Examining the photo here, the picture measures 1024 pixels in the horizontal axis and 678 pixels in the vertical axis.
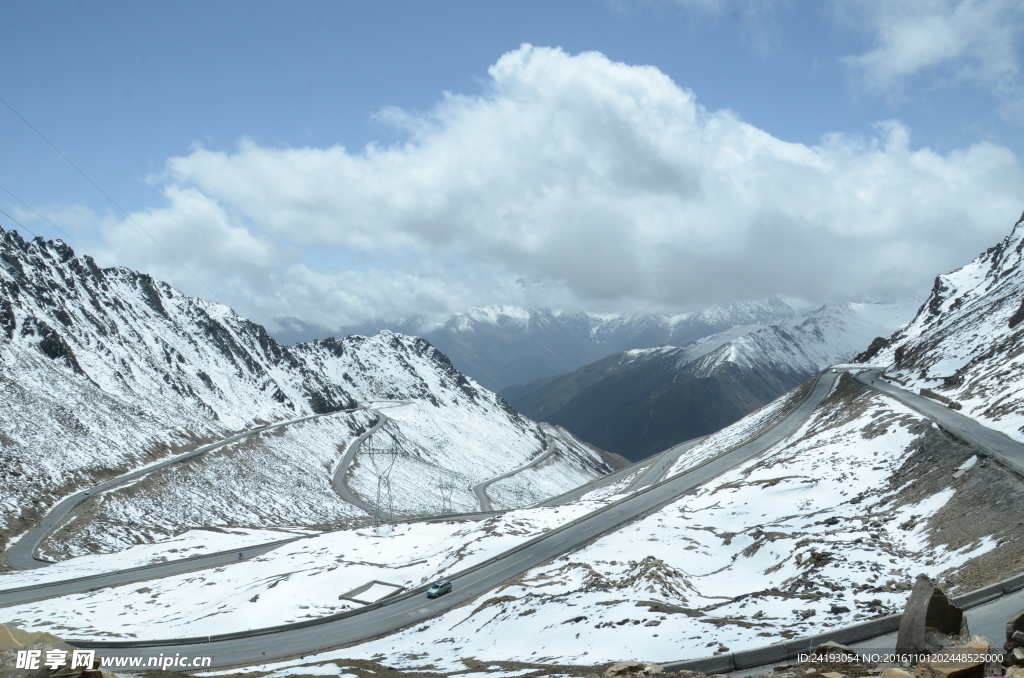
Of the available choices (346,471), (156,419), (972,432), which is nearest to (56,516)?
(156,419)

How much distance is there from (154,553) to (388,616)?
4071 centimetres

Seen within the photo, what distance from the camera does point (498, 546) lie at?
165 ft

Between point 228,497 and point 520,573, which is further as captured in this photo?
point 228,497

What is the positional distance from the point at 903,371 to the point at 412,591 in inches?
3142

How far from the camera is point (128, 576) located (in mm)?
55969

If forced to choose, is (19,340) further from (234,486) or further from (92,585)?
(92,585)

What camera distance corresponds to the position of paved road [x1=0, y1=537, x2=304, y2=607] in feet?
164

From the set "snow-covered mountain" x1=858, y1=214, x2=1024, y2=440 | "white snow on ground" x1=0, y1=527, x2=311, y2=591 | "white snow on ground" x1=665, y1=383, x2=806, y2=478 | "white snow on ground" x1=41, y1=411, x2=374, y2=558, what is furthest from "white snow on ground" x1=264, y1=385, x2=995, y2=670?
"white snow on ground" x1=41, y1=411, x2=374, y2=558

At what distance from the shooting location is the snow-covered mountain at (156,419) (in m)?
84.2

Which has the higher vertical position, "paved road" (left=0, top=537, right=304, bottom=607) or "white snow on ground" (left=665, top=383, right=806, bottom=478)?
"white snow on ground" (left=665, top=383, right=806, bottom=478)

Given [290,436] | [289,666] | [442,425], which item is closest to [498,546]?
[289,666]

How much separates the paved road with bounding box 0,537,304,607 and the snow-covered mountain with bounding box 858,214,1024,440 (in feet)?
231

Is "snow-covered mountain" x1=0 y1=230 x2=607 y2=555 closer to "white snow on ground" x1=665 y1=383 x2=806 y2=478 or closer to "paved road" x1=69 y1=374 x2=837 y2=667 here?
"paved road" x1=69 y1=374 x2=837 y2=667

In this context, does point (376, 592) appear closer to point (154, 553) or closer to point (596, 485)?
point (154, 553)
